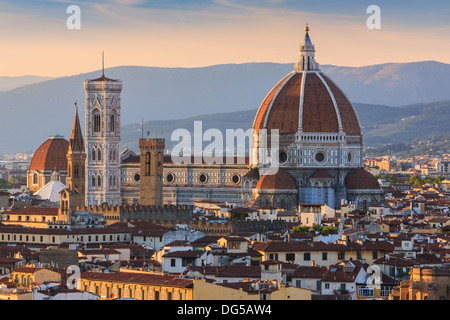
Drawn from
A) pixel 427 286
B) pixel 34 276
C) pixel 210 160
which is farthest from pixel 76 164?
pixel 427 286

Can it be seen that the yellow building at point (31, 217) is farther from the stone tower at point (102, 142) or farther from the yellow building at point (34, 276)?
the yellow building at point (34, 276)

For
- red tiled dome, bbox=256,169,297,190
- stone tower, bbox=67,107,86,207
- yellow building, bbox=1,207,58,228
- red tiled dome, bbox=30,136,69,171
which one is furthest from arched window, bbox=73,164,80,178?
red tiled dome, bbox=30,136,69,171

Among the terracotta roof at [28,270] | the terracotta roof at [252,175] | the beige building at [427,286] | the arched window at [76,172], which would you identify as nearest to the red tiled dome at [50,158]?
the terracotta roof at [252,175]

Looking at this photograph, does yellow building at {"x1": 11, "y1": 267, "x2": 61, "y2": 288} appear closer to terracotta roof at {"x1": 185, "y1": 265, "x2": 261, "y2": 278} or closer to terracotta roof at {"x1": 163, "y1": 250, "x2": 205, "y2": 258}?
terracotta roof at {"x1": 185, "y1": 265, "x2": 261, "y2": 278}

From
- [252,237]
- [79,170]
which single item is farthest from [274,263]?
[79,170]

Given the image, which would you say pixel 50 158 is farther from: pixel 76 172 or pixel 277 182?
pixel 277 182
